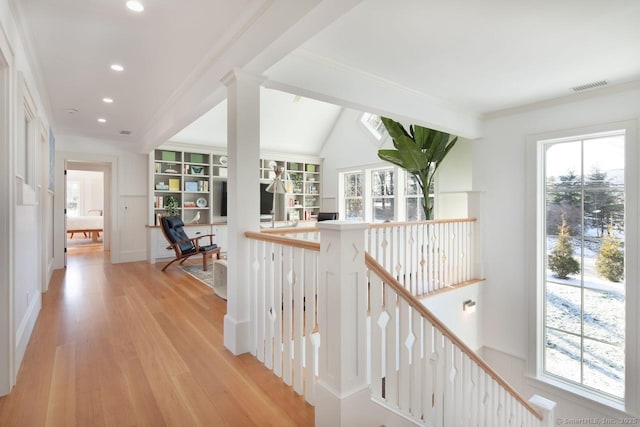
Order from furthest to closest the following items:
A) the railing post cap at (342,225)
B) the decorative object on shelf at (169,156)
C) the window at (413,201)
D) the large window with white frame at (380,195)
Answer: the decorative object on shelf at (169,156) < the large window with white frame at (380,195) < the window at (413,201) < the railing post cap at (342,225)

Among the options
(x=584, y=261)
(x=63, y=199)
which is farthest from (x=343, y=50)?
(x=63, y=199)

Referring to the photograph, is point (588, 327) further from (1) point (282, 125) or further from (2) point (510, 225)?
(1) point (282, 125)

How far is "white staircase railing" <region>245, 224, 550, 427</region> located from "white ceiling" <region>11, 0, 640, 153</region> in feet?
4.37

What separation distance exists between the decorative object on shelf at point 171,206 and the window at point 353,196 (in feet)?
12.1

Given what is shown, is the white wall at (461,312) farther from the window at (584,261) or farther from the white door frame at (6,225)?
the white door frame at (6,225)

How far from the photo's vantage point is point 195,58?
8.80ft

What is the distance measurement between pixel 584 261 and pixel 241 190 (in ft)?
13.3

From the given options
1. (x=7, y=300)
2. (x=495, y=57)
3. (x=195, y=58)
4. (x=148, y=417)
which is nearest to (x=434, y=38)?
(x=495, y=57)

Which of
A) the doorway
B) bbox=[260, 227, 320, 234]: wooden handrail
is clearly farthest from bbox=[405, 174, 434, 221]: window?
the doorway

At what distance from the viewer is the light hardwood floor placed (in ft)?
5.32

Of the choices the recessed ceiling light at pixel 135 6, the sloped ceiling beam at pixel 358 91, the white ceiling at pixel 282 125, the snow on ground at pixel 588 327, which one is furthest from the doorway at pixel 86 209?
the snow on ground at pixel 588 327

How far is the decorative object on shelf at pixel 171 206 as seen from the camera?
6270mm

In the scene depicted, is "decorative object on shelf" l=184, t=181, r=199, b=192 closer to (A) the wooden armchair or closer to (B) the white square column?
(A) the wooden armchair

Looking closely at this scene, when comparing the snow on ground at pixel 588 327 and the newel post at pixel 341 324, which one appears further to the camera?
the snow on ground at pixel 588 327
